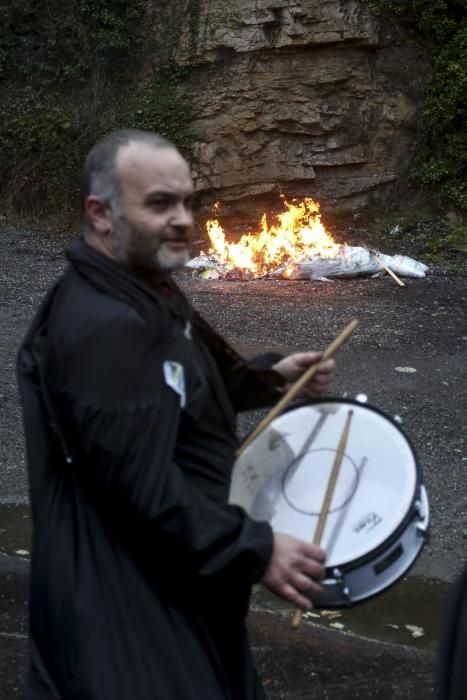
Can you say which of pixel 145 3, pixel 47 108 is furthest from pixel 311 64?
pixel 47 108

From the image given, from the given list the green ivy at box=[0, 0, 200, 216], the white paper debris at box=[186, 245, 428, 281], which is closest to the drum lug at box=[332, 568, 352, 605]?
the white paper debris at box=[186, 245, 428, 281]

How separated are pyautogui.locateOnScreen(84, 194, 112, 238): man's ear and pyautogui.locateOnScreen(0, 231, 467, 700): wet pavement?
91.8 inches

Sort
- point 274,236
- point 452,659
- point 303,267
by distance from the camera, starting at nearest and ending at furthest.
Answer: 1. point 452,659
2. point 303,267
3. point 274,236

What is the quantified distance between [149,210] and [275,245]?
420 inches

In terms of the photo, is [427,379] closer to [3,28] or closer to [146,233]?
[146,233]

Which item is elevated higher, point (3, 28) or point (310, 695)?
point (3, 28)

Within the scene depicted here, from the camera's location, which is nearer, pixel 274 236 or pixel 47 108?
pixel 274 236

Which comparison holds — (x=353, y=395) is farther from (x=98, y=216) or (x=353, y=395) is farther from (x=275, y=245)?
(x=275, y=245)

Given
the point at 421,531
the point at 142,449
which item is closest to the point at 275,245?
the point at 421,531

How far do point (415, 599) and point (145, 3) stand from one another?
12642 mm

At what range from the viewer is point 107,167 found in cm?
240

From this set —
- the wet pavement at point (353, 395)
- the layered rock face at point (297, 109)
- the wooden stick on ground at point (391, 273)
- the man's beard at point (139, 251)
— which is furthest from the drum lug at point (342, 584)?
the layered rock face at point (297, 109)

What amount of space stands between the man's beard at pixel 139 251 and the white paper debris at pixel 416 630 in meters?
2.64

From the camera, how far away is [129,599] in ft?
7.58
